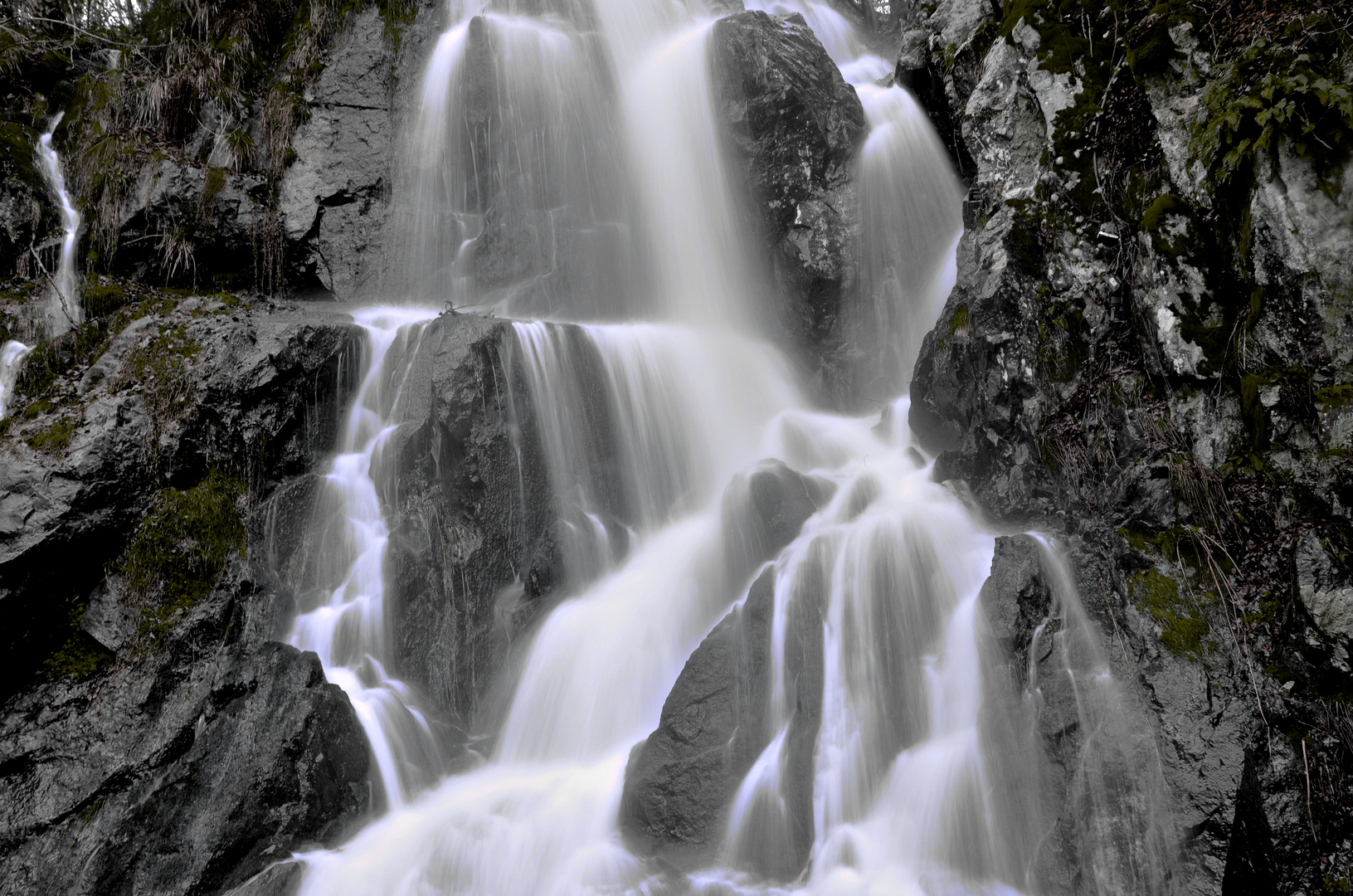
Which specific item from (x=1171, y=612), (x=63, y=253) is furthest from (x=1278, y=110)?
(x=63, y=253)

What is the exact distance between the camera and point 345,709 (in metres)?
6.23

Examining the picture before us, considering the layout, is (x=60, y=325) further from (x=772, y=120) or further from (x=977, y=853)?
(x=977, y=853)

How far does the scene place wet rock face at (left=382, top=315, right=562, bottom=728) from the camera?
23.2 feet

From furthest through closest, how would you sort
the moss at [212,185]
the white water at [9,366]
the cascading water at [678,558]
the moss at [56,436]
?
1. the moss at [212,185]
2. the white water at [9,366]
3. the moss at [56,436]
4. the cascading water at [678,558]

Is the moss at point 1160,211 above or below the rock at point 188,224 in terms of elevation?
below

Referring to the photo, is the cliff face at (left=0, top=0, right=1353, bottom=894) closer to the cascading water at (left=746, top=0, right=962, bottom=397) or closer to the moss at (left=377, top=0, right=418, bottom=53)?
the cascading water at (left=746, top=0, right=962, bottom=397)

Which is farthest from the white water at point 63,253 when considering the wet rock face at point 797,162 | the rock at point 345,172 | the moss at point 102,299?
the wet rock face at point 797,162

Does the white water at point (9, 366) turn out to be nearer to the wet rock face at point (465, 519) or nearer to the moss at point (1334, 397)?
the wet rock face at point (465, 519)

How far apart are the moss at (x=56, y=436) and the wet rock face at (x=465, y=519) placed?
2682 mm

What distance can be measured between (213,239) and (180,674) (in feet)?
19.7

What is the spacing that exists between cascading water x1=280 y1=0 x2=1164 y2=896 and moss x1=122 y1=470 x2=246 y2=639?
936 mm

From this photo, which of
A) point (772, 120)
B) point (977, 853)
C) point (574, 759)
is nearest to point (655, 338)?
point (772, 120)

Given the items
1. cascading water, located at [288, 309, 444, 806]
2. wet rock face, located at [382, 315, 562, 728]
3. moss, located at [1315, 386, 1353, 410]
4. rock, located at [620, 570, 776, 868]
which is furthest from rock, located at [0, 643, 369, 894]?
moss, located at [1315, 386, 1353, 410]

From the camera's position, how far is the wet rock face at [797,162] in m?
10.3
